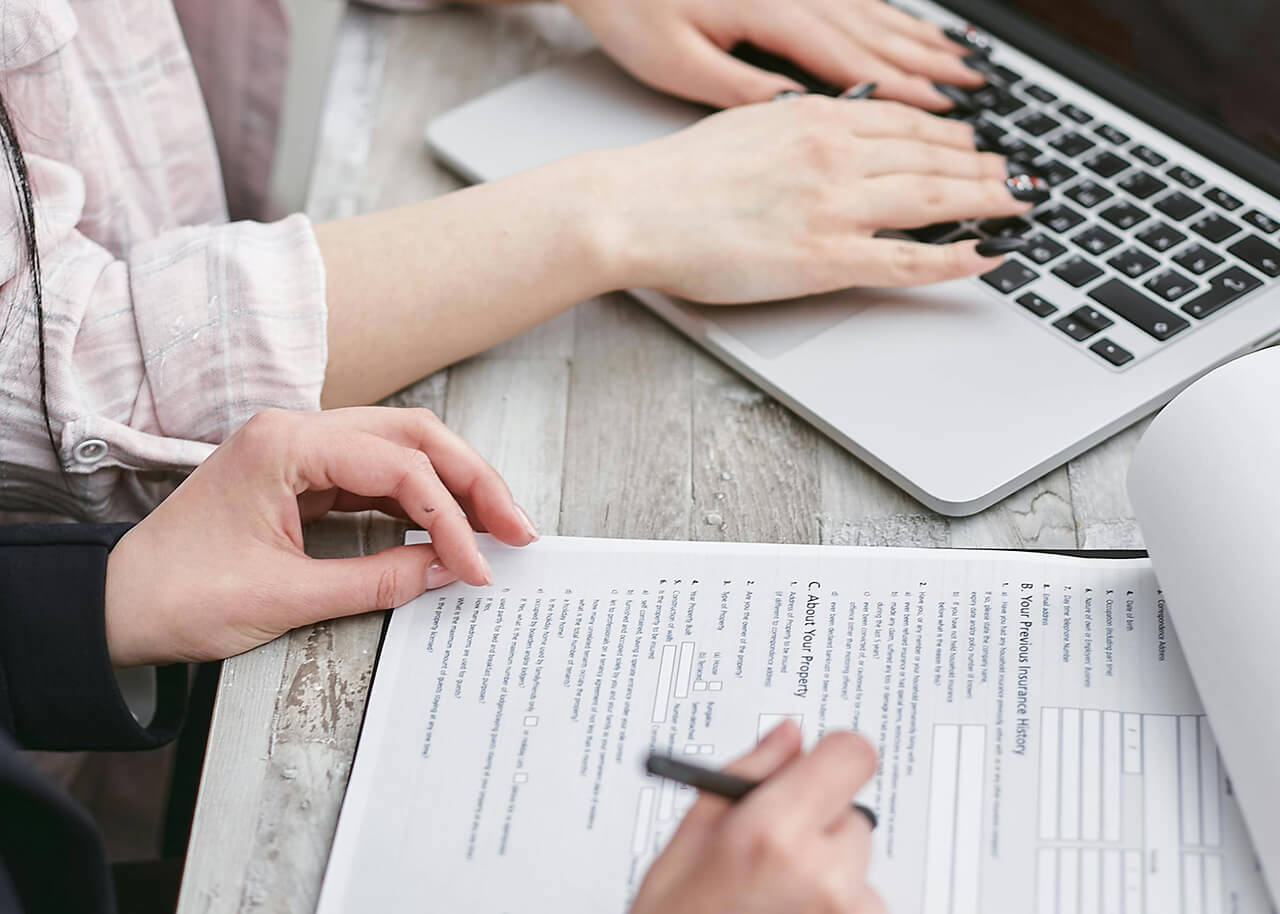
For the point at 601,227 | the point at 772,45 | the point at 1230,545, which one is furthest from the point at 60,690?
the point at 772,45

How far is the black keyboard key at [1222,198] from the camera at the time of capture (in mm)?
655

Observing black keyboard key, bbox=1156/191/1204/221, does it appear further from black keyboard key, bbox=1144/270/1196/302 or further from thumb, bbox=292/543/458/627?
thumb, bbox=292/543/458/627

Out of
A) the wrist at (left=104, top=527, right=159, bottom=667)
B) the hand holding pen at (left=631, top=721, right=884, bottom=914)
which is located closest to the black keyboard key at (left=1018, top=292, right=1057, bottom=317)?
the hand holding pen at (left=631, top=721, right=884, bottom=914)

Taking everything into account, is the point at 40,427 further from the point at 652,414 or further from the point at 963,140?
the point at 963,140

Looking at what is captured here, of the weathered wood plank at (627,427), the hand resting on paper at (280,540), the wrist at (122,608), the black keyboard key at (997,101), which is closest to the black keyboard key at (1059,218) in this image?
the black keyboard key at (997,101)

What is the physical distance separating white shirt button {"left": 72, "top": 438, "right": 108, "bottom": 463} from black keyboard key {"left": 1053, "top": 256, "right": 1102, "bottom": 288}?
0.49 m

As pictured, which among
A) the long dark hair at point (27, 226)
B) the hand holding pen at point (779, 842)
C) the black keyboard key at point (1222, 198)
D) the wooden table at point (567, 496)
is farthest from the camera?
the black keyboard key at point (1222, 198)

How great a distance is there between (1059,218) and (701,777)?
1.44 ft

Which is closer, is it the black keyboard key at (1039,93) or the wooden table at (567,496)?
the wooden table at (567,496)

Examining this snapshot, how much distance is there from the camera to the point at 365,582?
504 millimetres

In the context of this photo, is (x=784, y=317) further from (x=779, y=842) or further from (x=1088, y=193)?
(x=779, y=842)

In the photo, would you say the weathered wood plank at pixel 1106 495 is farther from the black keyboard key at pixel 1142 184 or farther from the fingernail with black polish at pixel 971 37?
the fingernail with black polish at pixel 971 37

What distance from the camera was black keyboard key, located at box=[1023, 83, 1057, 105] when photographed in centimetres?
74

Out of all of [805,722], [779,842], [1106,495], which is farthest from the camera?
[1106,495]
